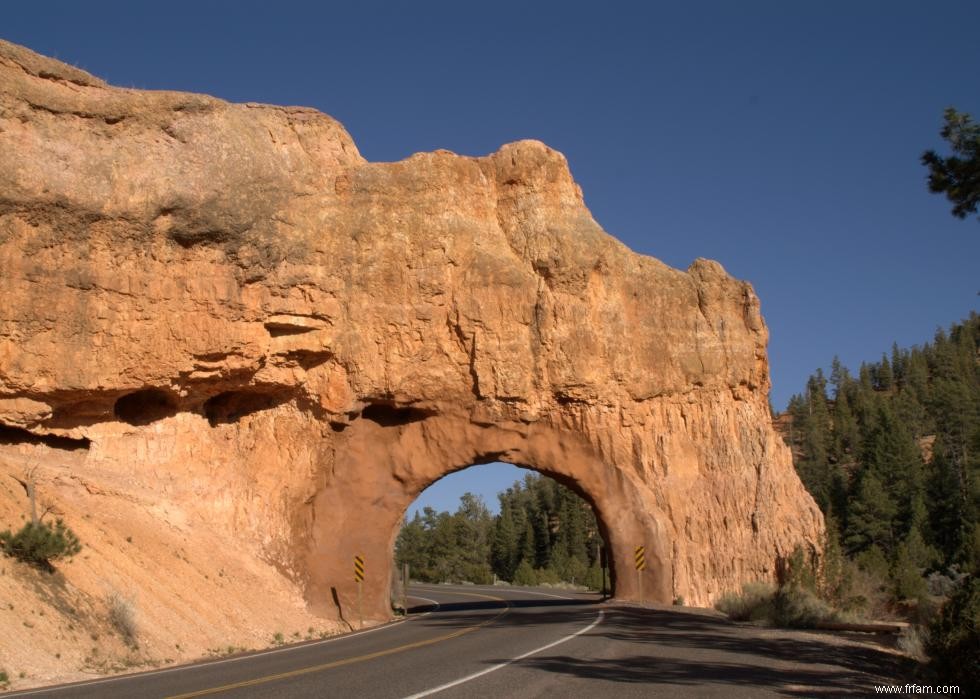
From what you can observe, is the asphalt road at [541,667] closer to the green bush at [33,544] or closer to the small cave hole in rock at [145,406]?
the green bush at [33,544]

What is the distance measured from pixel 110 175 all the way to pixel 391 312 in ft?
27.1

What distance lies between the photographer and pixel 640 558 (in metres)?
28.4

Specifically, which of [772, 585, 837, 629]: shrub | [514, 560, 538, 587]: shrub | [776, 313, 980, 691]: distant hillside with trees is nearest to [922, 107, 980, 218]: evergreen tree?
[776, 313, 980, 691]: distant hillside with trees

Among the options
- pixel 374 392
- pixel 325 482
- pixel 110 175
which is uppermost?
pixel 110 175

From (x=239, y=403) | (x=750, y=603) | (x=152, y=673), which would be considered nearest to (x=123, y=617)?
(x=152, y=673)

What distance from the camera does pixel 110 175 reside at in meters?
23.0

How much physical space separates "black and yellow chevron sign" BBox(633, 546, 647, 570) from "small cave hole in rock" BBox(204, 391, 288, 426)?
1132cm

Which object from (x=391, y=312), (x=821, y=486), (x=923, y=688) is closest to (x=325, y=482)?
(x=391, y=312)

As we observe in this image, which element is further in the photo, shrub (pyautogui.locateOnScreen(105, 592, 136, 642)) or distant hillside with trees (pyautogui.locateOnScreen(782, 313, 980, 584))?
distant hillside with trees (pyautogui.locateOnScreen(782, 313, 980, 584))

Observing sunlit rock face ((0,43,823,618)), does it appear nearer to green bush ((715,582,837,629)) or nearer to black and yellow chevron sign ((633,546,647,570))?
black and yellow chevron sign ((633,546,647,570))

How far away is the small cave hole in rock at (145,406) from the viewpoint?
2466 centimetres

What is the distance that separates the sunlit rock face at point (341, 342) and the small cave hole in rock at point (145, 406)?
0.26ft

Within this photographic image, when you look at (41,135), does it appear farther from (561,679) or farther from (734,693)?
(734,693)

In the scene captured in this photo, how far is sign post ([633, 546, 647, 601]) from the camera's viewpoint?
2839cm
